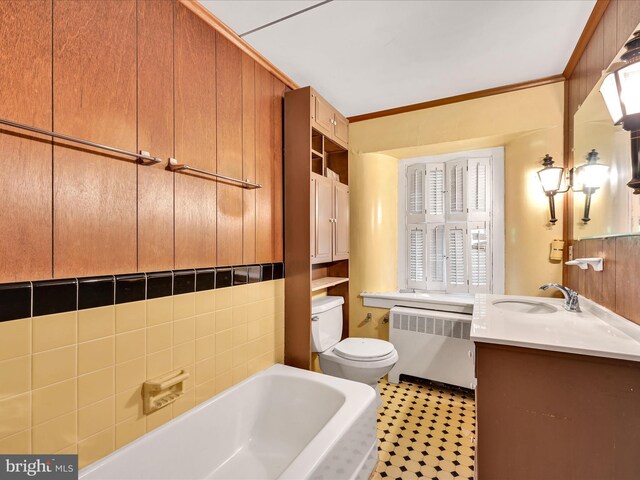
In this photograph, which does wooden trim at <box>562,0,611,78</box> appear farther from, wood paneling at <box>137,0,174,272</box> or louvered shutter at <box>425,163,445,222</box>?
wood paneling at <box>137,0,174,272</box>

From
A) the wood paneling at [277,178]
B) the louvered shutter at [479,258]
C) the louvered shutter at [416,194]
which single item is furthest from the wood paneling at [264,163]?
the louvered shutter at [479,258]

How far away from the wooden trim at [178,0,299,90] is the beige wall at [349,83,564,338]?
0.94m

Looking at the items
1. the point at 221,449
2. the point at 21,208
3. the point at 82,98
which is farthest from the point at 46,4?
the point at 221,449

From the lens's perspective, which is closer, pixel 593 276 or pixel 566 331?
pixel 566 331

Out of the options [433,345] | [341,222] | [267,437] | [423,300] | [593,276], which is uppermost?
[341,222]

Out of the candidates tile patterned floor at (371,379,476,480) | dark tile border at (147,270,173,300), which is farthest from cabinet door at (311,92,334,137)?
tile patterned floor at (371,379,476,480)

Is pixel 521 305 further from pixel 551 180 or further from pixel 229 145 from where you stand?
pixel 229 145

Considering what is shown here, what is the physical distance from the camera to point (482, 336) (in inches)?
51.2

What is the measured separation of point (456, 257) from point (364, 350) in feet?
3.97

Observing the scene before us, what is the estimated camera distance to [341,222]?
2.71 meters

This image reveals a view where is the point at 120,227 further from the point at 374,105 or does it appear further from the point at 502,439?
the point at 374,105

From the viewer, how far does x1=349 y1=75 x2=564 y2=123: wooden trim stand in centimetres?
221

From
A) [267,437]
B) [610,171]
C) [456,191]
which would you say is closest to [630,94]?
[610,171]

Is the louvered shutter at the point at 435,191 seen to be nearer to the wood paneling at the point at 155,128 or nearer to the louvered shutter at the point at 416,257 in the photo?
the louvered shutter at the point at 416,257
